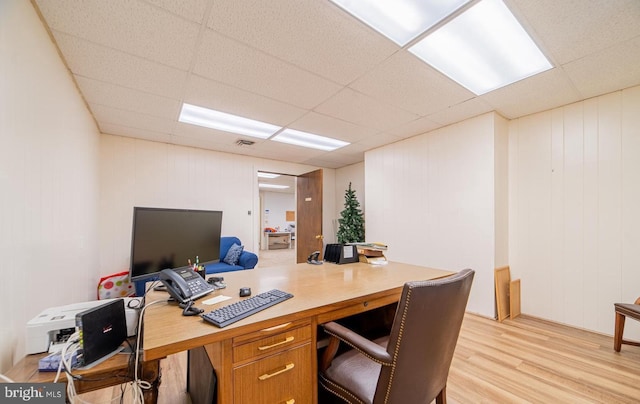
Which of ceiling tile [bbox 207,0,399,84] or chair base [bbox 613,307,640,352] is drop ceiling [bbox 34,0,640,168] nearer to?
ceiling tile [bbox 207,0,399,84]

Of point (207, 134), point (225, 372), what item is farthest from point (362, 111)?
point (225, 372)

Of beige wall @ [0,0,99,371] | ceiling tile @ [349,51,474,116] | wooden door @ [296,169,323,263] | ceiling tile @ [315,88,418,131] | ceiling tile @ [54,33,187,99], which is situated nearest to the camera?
beige wall @ [0,0,99,371]

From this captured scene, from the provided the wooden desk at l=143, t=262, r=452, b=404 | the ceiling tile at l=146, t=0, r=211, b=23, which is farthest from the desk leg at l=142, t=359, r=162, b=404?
the ceiling tile at l=146, t=0, r=211, b=23

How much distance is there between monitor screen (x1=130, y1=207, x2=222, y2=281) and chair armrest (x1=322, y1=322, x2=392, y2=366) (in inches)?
37.9

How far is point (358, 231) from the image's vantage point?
4.75 meters

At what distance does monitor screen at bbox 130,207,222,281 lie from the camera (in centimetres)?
129

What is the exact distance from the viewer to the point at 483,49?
192 centimetres

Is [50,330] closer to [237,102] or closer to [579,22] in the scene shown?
[237,102]

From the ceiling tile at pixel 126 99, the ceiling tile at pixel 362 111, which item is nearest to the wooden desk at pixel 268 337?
the ceiling tile at pixel 362 111

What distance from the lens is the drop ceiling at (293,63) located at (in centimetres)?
150

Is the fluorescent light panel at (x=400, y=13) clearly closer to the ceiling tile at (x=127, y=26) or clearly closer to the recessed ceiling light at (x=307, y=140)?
the ceiling tile at (x=127, y=26)

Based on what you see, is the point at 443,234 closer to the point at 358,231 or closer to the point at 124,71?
the point at 358,231

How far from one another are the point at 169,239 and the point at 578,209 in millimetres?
3972

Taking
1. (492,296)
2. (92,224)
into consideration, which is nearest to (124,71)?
(92,224)
